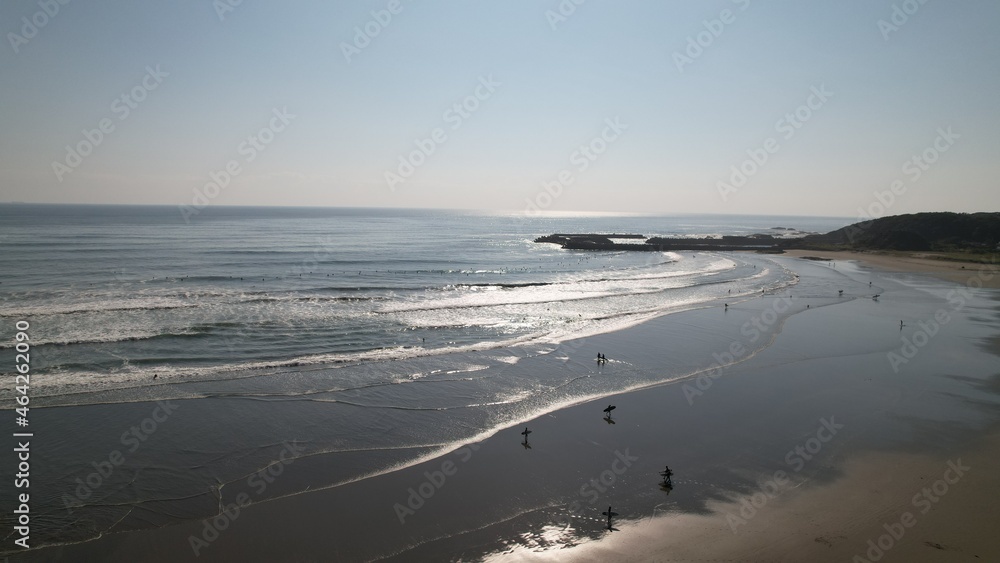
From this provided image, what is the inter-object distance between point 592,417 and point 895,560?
25.3 ft

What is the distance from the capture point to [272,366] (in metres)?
20.0

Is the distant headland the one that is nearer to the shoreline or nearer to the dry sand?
the dry sand

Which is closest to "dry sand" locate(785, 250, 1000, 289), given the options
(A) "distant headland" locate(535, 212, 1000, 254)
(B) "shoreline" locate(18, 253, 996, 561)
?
(A) "distant headland" locate(535, 212, 1000, 254)

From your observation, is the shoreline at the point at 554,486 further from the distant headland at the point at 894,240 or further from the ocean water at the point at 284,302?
the distant headland at the point at 894,240

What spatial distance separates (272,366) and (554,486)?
1315cm

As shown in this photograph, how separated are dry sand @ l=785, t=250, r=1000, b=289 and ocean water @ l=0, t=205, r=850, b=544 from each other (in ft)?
65.2

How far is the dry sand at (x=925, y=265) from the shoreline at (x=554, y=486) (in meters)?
44.0

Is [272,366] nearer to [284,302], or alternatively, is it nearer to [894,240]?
[284,302]

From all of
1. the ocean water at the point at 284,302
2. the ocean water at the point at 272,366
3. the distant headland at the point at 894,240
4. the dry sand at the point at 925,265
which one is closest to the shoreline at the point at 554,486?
the ocean water at the point at 272,366

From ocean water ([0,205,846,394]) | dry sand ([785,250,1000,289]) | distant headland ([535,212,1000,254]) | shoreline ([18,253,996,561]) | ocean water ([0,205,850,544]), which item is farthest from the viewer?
distant headland ([535,212,1000,254])

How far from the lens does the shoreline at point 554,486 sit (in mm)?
9539

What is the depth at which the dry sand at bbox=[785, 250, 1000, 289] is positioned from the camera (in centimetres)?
4853

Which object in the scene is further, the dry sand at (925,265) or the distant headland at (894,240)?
the distant headland at (894,240)

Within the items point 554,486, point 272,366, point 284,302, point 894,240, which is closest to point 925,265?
point 894,240
